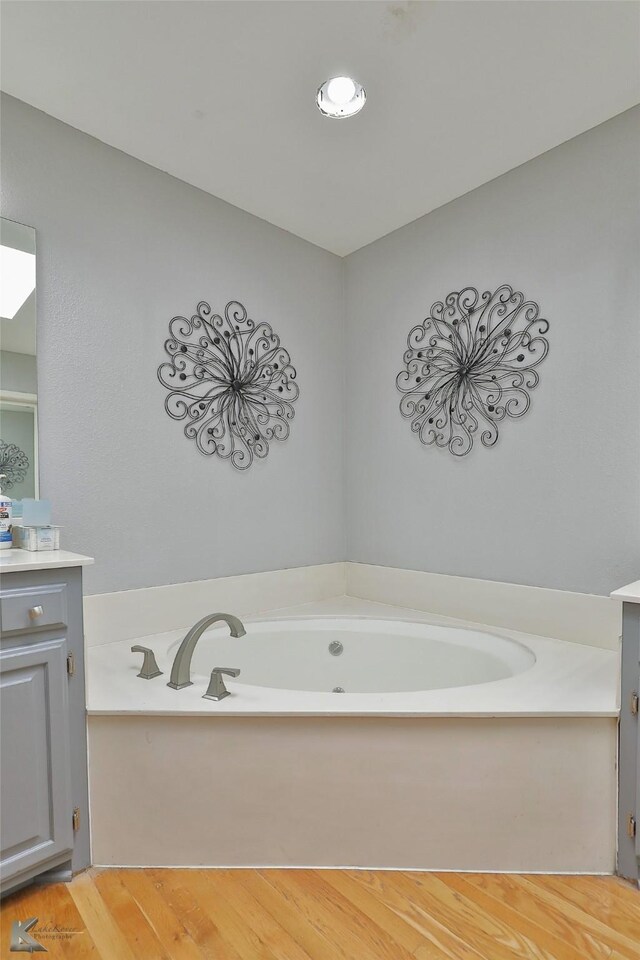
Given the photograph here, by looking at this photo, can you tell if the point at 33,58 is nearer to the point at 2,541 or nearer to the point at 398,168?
the point at 398,168

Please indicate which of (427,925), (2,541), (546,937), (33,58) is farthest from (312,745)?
(33,58)

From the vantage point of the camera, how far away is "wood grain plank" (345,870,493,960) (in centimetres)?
125

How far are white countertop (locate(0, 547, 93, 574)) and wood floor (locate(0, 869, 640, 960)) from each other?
0.87 meters

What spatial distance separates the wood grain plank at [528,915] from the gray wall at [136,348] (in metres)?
1.52

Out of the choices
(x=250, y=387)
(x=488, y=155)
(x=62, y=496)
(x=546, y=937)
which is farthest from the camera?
(x=250, y=387)

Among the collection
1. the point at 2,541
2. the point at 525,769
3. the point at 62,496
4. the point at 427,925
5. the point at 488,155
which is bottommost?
the point at 427,925

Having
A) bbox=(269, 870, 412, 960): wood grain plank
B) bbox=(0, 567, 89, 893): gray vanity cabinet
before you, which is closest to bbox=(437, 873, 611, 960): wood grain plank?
bbox=(269, 870, 412, 960): wood grain plank

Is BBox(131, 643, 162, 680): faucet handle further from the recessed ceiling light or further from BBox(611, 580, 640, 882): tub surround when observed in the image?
the recessed ceiling light

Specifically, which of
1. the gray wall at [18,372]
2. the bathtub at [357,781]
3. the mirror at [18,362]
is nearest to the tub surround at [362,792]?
the bathtub at [357,781]

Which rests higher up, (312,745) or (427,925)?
(312,745)

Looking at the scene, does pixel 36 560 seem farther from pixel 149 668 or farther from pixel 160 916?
pixel 160 916

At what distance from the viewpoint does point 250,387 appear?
2.63 metres

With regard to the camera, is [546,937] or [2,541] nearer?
[546,937]

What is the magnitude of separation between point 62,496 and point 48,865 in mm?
1142
